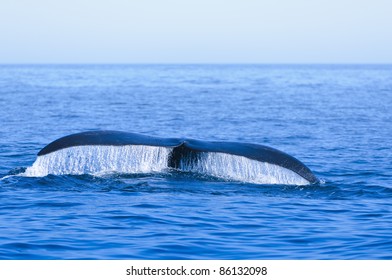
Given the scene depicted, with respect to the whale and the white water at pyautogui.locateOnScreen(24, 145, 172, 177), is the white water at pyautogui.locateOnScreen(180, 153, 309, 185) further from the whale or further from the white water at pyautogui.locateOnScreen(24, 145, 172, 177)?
the white water at pyautogui.locateOnScreen(24, 145, 172, 177)

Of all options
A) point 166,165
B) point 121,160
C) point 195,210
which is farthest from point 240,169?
point 195,210

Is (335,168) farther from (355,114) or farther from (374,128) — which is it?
(355,114)

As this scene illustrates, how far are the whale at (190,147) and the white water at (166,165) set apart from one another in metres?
0.06

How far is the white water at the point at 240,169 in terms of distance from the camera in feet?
36.8

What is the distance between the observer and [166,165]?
40.3ft

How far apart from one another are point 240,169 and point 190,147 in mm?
1270

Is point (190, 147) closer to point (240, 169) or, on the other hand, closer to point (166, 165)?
point (166, 165)

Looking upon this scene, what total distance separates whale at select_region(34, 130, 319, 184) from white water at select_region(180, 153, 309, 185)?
2.7 inches

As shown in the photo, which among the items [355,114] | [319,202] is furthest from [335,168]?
[355,114]

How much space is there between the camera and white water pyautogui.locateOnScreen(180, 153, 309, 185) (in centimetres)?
1122

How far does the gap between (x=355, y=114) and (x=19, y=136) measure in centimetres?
1502

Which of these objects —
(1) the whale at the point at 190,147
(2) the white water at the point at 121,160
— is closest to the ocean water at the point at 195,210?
(2) the white water at the point at 121,160

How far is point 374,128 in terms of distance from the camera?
989 inches
